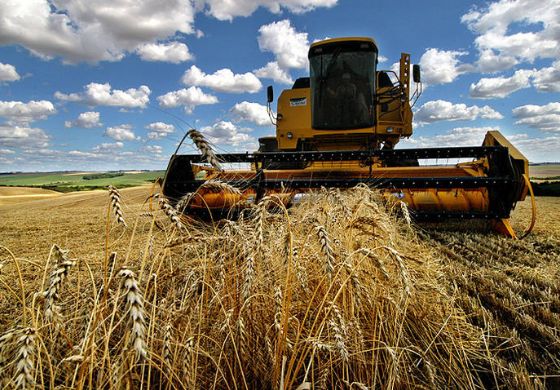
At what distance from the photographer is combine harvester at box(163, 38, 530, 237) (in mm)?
4129

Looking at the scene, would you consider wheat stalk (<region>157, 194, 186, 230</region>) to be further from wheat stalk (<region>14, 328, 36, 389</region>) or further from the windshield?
the windshield

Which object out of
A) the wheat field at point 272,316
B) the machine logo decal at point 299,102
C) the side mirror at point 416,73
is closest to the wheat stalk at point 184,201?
Result: the wheat field at point 272,316

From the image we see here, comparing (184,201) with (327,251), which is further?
(184,201)

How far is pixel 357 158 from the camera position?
4.29m

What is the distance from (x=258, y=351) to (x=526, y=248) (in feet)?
12.1

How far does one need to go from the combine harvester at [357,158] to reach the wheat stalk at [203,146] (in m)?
1.45

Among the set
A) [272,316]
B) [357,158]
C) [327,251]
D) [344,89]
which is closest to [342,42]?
[344,89]

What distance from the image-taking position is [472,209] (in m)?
4.68

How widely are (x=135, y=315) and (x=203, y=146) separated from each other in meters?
0.75

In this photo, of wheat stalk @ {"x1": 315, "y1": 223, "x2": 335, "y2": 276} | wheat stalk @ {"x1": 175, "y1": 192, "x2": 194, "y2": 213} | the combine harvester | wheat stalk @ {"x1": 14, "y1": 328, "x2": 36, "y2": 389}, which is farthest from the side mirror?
wheat stalk @ {"x1": 14, "y1": 328, "x2": 36, "y2": 389}

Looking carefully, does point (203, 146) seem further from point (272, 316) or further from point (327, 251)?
point (272, 316)

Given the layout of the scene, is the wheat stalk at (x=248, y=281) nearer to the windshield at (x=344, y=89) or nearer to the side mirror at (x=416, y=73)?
the windshield at (x=344, y=89)

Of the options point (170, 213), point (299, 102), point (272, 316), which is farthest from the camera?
point (299, 102)

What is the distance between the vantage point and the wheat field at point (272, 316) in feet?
3.32
